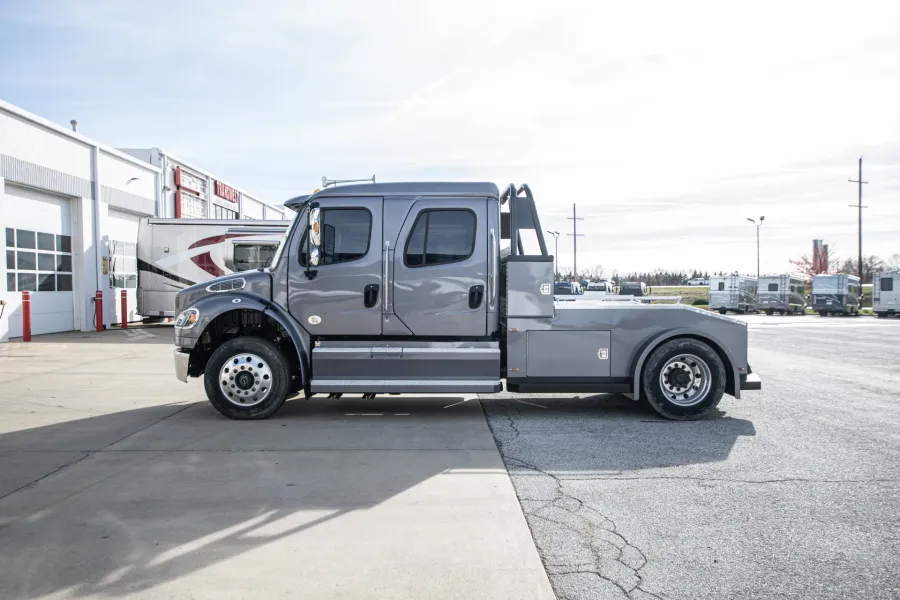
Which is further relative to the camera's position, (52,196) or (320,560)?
(52,196)

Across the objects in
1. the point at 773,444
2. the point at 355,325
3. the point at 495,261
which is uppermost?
the point at 495,261

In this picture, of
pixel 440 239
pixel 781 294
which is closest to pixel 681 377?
pixel 440 239

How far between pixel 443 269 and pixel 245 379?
2461 millimetres

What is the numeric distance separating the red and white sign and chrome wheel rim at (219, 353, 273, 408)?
83.7ft

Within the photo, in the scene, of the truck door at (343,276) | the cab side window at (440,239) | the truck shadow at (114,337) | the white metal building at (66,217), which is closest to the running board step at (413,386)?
the truck door at (343,276)

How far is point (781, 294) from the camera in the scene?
40.2 metres

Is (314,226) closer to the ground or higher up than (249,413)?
higher up

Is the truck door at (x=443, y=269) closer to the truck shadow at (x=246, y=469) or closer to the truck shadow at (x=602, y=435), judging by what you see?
the truck shadow at (x=246, y=469)

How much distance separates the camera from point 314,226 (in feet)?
23.1

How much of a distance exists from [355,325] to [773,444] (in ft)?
14.2

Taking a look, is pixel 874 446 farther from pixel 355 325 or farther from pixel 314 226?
pixel 314 226

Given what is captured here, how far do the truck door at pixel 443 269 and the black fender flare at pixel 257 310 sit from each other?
3.62 ft

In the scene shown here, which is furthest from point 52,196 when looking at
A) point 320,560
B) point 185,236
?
point 320,560

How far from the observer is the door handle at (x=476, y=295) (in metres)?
7.40
